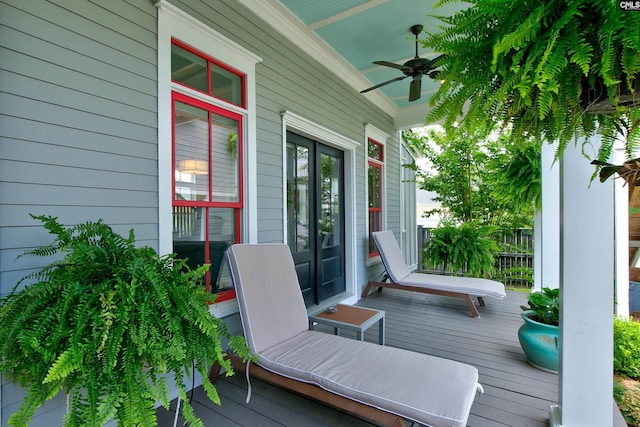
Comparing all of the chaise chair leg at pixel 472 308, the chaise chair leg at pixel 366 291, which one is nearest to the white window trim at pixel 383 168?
the chaise chair leg at pixel 366 291

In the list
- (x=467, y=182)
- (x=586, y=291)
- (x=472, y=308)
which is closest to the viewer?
(x=586, y=291)

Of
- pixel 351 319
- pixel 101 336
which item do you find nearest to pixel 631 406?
Result: pixel 351 319

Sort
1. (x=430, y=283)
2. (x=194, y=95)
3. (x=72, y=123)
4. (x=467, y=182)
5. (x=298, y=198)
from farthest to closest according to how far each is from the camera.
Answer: (x=467, y=182)
(x=430, y=283)
(x=298, y=198)
(x=194, y=95)
(x=72, y=123)

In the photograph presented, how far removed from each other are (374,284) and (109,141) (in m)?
3.99

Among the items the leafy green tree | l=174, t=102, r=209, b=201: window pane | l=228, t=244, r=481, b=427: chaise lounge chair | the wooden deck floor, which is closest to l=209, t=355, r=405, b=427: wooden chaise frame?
l=228, t=244, r=481, b=427: chaise lounge chair

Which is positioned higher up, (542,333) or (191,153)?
(191,153)

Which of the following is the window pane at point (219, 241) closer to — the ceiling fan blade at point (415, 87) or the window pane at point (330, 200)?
the window pane at point (330, 200)

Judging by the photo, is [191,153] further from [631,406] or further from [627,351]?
[627,351]

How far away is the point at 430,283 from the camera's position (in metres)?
4.48

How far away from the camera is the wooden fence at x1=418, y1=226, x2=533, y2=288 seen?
656 centimetres

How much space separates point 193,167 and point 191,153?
0.11 meters

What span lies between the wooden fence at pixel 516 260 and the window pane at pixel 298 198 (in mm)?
3468

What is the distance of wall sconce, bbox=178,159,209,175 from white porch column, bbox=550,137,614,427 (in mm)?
2422

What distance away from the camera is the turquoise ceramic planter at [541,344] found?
2646 mm
